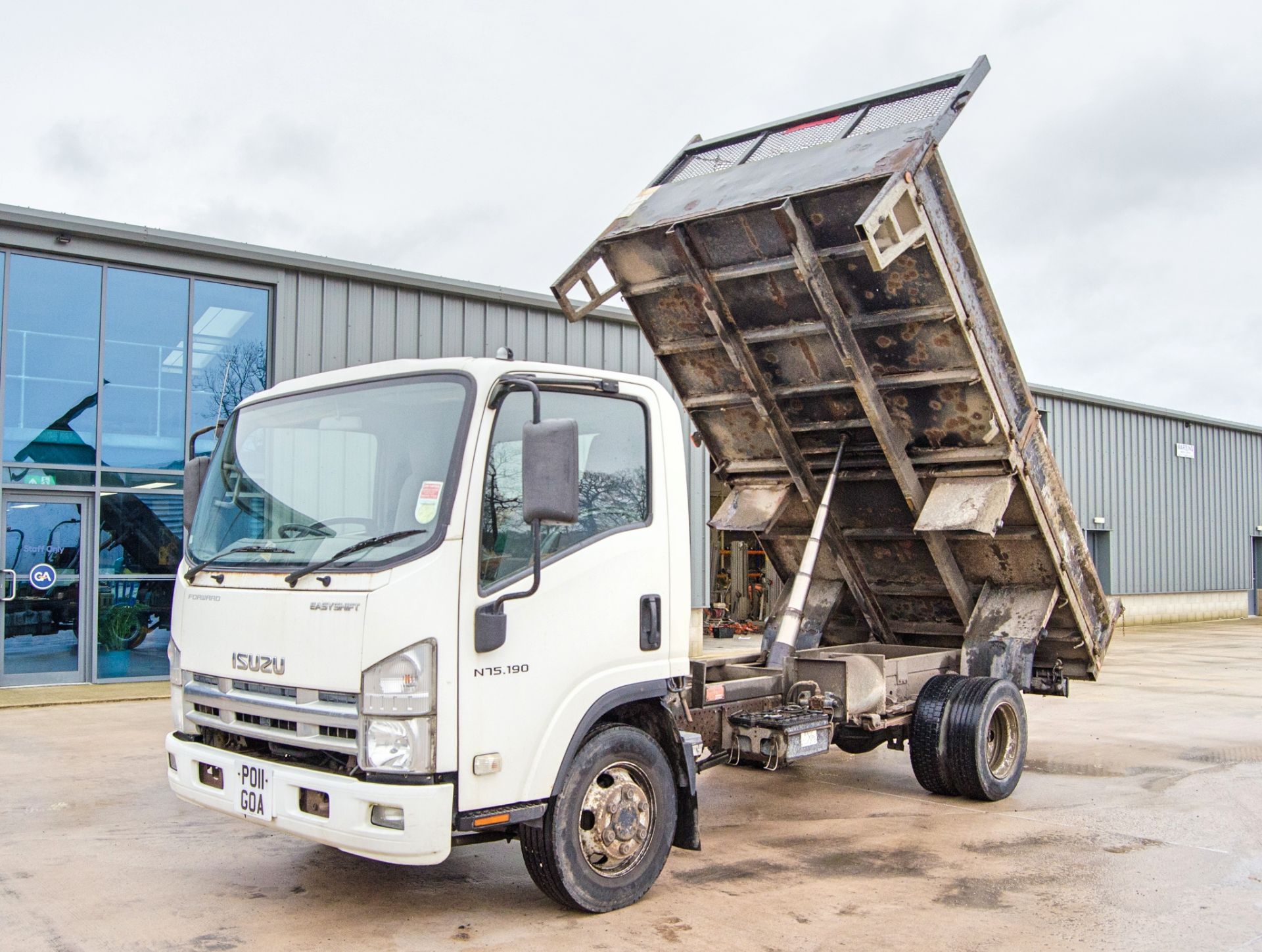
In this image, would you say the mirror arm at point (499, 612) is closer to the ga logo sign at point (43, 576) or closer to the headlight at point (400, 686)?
the headlight at point (400, 686)

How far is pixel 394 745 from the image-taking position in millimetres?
4254

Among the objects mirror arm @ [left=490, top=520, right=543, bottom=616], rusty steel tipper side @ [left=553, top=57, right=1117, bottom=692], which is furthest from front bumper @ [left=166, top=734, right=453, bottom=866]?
rusty steel tipper side @ [left=553, top=57, right=1117, bottom=692]

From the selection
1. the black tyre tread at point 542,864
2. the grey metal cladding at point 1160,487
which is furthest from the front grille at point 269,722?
the grey metal cladding at point 1160,487

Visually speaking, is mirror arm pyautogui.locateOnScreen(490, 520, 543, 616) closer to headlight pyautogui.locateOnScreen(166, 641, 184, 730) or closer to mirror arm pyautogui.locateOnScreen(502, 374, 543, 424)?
mirror arm pyautogui.locateOnScreen(502, 374, 543, 424)

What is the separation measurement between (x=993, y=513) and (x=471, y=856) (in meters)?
3.73

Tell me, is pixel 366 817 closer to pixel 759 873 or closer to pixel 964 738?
pixel 759 873

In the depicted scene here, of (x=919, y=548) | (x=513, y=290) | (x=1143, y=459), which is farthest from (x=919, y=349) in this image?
(x=1143, y=459)

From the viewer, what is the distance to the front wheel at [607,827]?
186 inches

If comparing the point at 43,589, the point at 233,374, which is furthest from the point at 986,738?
the point at 43,589

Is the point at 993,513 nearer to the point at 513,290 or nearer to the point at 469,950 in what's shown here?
the point at 469,950

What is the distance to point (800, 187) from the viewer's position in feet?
20.5

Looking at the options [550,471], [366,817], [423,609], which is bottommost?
[366,817]

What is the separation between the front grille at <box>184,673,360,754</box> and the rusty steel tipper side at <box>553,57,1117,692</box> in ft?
10.9

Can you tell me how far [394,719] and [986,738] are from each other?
4535mm
